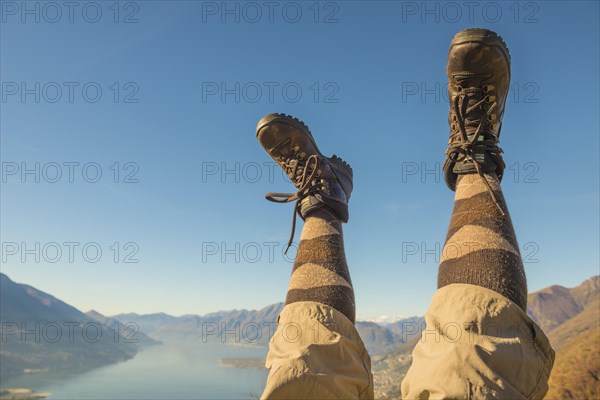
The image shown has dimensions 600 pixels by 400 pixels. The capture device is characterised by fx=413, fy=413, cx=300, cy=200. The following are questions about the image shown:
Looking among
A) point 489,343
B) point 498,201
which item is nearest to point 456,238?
point 498,201

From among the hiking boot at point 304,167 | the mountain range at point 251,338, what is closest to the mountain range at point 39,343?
the mountain range at point 251,338

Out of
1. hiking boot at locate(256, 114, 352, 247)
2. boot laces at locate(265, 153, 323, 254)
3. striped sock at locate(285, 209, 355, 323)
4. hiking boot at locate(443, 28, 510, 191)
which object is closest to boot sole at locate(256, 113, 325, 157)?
hiking boot at locate(256, 114, 352, 247)

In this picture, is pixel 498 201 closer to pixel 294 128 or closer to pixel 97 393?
pixel 294 128

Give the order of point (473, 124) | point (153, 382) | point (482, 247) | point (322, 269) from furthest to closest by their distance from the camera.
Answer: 1. point (153, 382)
2. point (322, 269)
3. point (473, 124)
4. point (482, 247)

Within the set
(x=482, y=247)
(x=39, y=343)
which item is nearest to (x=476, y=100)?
(x=482, y=247)

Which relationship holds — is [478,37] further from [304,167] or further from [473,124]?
[304,167]

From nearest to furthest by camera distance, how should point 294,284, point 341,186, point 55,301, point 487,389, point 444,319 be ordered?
1. point 487,389
2. point 444,319
3. point 294,284
4. point 341,186
5. point 55,301

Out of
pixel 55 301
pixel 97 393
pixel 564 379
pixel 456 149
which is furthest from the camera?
pixel 55 301

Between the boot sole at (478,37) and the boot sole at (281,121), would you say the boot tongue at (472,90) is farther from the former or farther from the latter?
the boot sole at (281,121)
